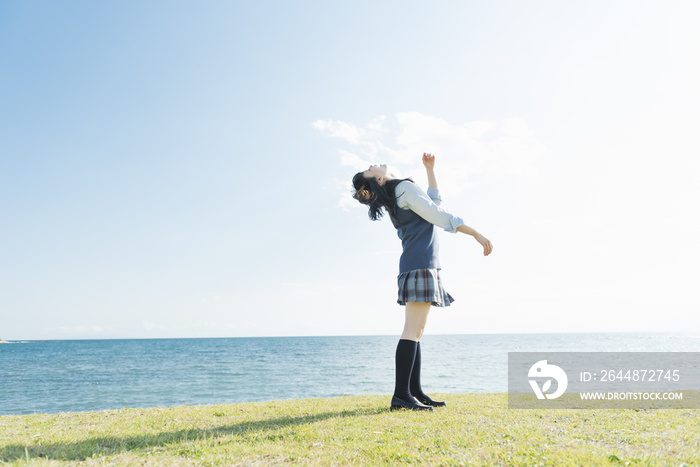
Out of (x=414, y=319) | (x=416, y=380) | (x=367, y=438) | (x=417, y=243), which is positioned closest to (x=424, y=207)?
(x=417, y=243)

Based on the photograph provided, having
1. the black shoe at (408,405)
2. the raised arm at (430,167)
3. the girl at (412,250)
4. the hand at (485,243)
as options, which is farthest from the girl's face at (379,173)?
the black shoe at (408,405)

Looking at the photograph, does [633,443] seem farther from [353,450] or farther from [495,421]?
[353,450]

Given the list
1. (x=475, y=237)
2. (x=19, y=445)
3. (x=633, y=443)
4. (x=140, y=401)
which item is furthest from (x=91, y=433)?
(x=140, y=401)

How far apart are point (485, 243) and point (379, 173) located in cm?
140

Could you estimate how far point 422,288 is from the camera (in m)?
4.57

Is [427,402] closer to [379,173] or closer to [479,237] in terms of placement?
[479,237]

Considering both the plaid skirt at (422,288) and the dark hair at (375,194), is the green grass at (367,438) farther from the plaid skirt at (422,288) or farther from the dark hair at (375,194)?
the dark hair at (375,194)

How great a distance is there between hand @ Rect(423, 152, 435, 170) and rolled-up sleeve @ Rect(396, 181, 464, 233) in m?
0.74

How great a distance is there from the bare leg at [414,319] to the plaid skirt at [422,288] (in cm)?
9

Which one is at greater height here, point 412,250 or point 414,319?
point 412,250

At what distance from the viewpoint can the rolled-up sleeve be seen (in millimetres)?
4512

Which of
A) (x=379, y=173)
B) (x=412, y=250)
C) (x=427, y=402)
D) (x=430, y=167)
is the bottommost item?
(x=427, y=402)

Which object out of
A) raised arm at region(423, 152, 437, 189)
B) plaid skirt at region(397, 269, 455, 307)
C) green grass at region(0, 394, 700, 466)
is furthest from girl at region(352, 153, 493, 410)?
raised arm at region(423, 152, 437, 189)

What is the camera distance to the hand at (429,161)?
5348 mm
